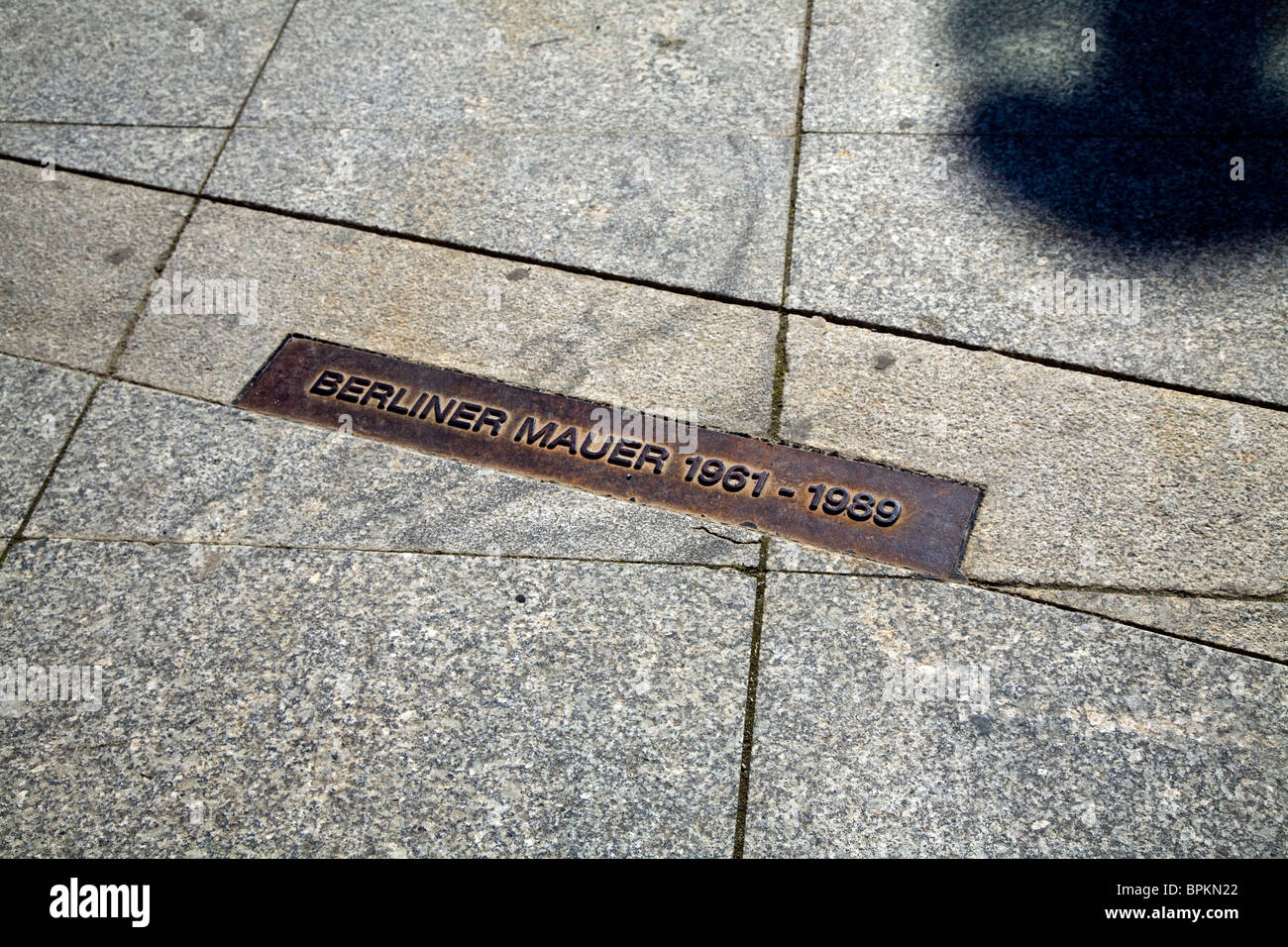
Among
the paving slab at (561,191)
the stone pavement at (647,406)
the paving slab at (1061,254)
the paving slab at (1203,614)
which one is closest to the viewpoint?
the stone pavement at (647,406)

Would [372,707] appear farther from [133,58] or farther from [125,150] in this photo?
[133,58]

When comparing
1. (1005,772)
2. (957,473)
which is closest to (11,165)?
(957,473)

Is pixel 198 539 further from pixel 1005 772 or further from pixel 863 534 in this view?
pixel 1005 772

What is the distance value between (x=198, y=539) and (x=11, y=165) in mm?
1866

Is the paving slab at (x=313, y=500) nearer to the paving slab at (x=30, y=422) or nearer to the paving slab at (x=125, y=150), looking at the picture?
the paving slab at (x=30, y=422)

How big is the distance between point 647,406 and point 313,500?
36.3 inches

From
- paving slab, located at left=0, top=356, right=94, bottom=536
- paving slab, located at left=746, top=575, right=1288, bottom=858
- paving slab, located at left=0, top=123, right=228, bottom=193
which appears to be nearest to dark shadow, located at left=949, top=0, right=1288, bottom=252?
paving slab, located at left=746, top=575, right=1288, bottom=858

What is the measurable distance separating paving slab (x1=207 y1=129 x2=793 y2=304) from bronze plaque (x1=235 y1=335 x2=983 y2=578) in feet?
1.81

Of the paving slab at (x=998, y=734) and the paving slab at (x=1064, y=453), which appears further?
the paving slab at (x=1064, y=453)

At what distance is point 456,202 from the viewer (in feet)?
11.4

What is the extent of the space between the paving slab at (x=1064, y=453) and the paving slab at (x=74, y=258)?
2.05 meters

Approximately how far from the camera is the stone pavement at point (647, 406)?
2.28 m

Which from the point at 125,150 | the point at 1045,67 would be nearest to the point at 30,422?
the point at 125,150

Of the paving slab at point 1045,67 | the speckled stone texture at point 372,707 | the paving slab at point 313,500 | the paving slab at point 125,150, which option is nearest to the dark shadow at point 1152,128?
the paving slab at point 1045,67
